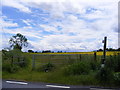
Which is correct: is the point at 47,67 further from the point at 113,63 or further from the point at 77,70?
the point at 113,63

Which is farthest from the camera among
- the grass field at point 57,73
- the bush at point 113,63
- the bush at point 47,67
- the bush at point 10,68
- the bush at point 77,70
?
the bush at point 47,67

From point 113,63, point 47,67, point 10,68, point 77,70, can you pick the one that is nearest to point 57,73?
point 77,70

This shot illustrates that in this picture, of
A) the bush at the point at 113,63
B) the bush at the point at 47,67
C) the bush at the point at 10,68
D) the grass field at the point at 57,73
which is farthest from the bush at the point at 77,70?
the bush at the point at 10,68

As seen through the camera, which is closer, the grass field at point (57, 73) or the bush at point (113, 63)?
the grass field at point (57, 73)

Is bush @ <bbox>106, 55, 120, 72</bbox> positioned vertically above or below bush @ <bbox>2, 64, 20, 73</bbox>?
above

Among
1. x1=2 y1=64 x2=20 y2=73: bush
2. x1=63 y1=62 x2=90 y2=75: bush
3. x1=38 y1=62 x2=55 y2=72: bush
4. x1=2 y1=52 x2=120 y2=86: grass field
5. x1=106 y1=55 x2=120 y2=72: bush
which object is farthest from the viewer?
x1=38 y1=62 x2=55 y2=72: bush

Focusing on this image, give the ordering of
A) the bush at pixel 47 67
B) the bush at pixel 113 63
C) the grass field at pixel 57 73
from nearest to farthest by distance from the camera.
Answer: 1. the grass field at pixel 57 73
2. the bush at pixel 113 63
3. the bush at pixel 47 67

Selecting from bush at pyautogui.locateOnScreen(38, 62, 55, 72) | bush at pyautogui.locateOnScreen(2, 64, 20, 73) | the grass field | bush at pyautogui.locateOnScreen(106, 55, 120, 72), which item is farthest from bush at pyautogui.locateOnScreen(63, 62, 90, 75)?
bush at pyautogui.locateOnScreen(2, 64, 20, 73)

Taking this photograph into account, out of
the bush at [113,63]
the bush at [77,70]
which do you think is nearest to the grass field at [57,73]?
the bush at [77,70]

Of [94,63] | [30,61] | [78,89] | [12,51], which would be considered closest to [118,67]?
[94,63]

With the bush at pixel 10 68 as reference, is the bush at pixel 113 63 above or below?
above

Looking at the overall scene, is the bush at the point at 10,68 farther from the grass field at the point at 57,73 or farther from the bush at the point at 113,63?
the bush at the point at 113,63

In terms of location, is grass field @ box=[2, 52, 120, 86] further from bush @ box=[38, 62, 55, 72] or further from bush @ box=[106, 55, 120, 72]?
bush @ box=[106, 55, 120, 72]

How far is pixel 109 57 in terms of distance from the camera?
10039 mm
